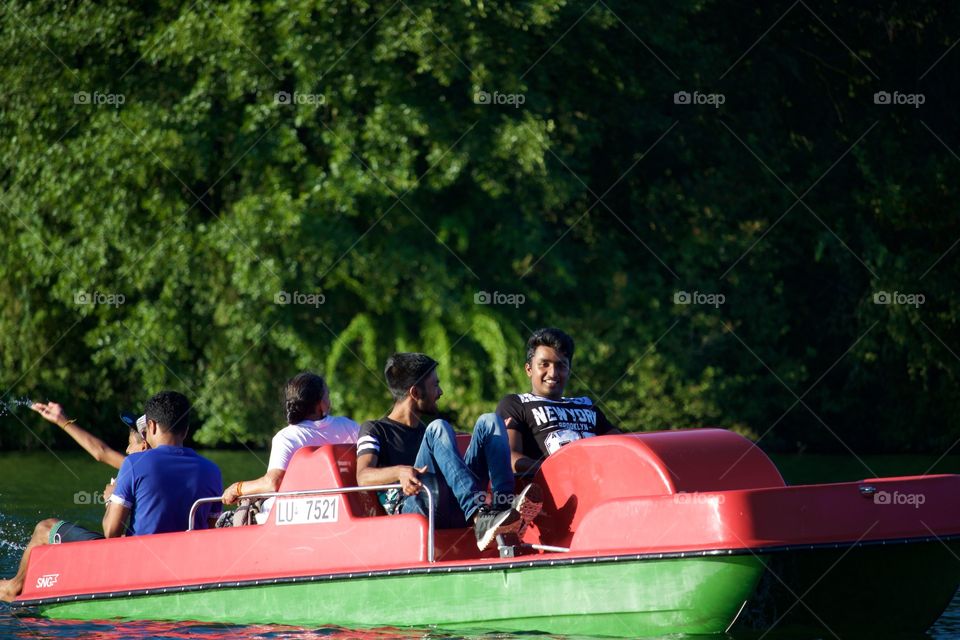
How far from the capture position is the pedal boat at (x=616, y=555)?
7.34m

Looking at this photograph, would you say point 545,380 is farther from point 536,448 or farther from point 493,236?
point 493,236

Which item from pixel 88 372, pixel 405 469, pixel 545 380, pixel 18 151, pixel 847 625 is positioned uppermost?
pixel 18 151

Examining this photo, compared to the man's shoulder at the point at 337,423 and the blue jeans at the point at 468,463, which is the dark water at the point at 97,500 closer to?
the blue jeans at the point at 468,463

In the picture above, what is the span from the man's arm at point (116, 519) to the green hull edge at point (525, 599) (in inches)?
20.2

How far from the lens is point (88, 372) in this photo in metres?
21.1

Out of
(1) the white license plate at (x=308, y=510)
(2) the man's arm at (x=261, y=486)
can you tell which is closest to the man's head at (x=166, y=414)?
(2) the man's arm at (x=261, y=486)

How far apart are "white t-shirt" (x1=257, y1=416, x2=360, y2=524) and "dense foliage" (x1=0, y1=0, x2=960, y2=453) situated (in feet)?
33.1

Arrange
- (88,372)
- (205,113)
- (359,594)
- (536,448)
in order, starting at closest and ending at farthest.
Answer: (359,594) → (536,448) → (205,113) → (88,372)

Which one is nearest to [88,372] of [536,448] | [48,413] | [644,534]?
[48,413]

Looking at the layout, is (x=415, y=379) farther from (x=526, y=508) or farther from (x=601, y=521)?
(x=601, y=521)

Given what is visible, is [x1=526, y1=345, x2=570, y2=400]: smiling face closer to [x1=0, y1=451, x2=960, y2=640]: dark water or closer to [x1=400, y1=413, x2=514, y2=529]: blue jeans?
[x1=400, y1=413, x2=514, y2=529]: blue jeans

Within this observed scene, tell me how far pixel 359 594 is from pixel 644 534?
168cm

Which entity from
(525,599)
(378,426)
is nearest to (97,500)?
(378,426)

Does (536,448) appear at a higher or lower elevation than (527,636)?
higher
